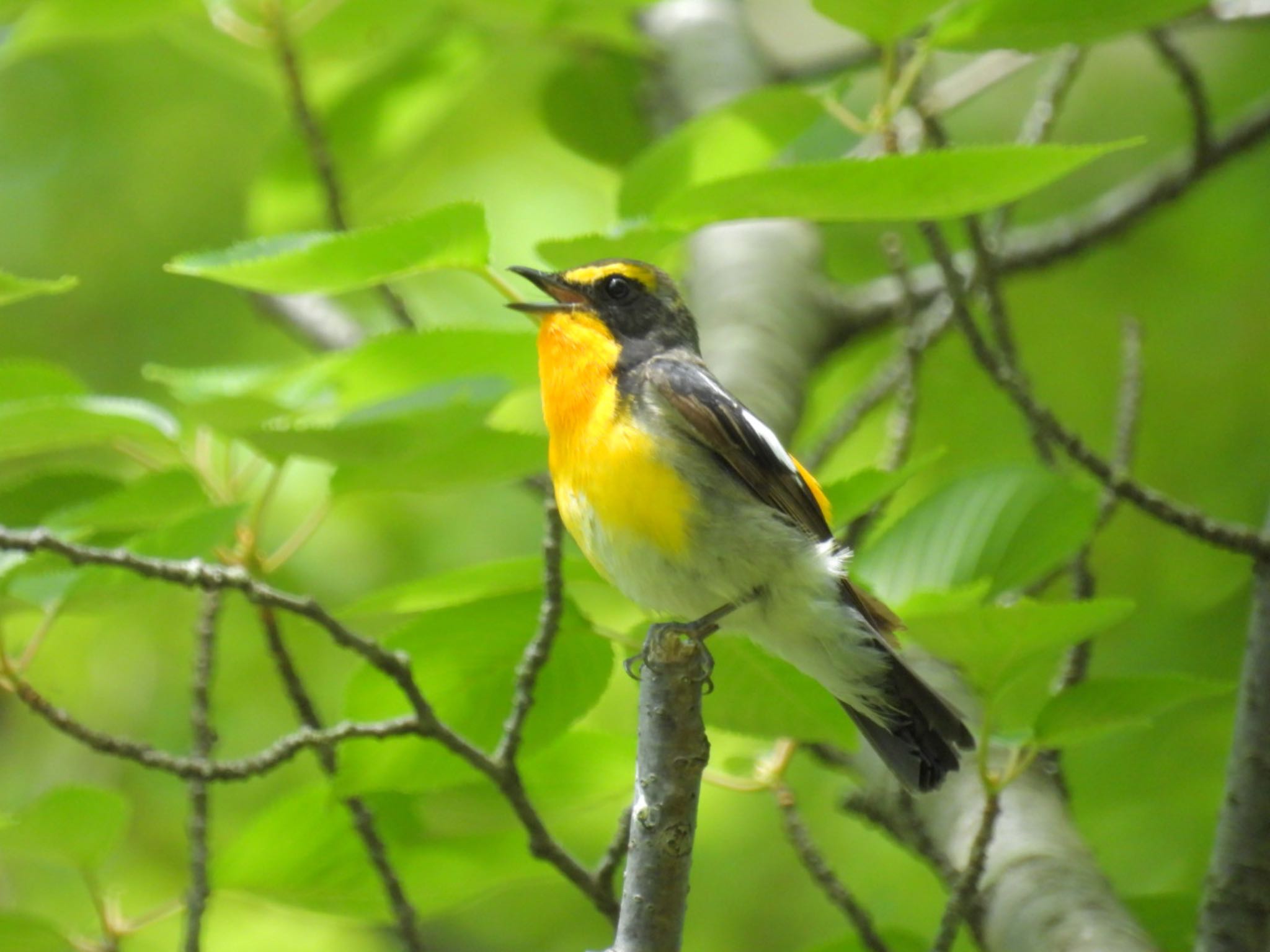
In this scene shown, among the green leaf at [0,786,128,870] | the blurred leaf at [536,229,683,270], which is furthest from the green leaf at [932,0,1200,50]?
the green leaf at [0,786,128,870]

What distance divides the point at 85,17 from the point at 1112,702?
2600 millimetres

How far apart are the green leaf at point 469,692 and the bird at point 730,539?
0.84 feet

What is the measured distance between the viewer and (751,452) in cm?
290

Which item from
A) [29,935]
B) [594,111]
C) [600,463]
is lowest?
[29,935]

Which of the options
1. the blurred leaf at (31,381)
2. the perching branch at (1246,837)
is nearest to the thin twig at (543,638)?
the blurred leaf at (31,381)

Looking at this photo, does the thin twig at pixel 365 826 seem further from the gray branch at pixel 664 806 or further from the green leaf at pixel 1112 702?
the green leaf at pixel 1112 702

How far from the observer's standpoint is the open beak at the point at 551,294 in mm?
3047

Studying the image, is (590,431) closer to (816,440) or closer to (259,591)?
(259,591)

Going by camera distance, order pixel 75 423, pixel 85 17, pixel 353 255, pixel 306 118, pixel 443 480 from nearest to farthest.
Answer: pixel 353 255 → pixel 75 423 → pixel 443 480 → pixel 85 17 → pixel 306 118

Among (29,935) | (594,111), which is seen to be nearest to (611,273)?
(594,111)

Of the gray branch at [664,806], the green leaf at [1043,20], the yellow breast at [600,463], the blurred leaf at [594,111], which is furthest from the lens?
the blurred leaf at [594,111]

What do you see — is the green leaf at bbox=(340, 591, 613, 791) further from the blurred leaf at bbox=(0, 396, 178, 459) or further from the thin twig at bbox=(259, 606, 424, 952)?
the blurred leaf at bbox=(0, 396, 178, 459)

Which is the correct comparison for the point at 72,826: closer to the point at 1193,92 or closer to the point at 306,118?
the point at 306,118

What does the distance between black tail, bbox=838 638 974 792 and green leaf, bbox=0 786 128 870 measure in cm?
147
